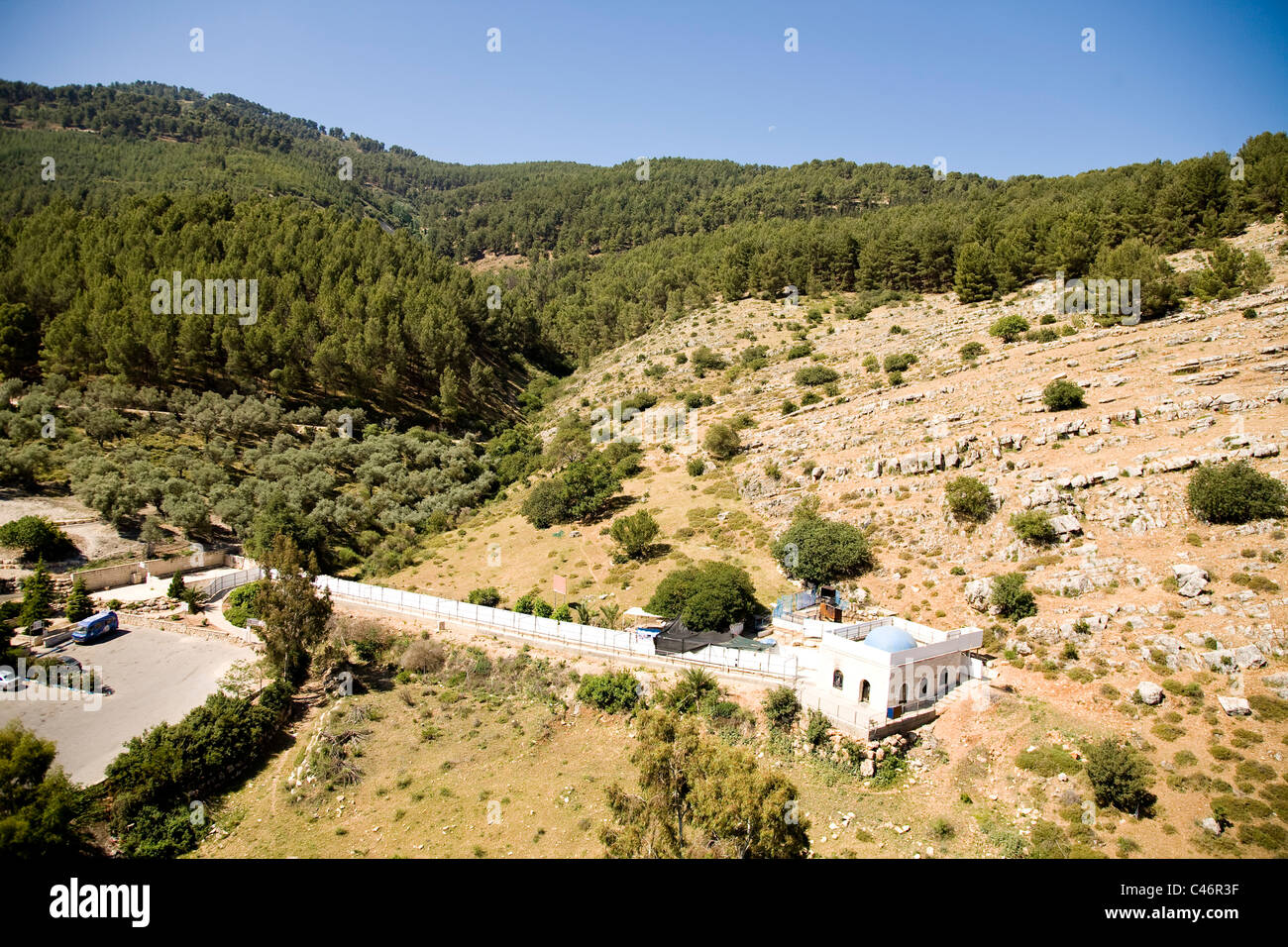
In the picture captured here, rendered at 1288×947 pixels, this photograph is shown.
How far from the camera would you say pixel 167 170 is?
12025 cm

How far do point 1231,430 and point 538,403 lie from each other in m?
56.0

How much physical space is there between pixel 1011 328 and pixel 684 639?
35.3 metres

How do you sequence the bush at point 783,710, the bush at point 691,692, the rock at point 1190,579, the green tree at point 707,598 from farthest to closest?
the green tree at point 707,598 < the bush at point 691,692 < the bush at point 783,710 < the rock at point 1190,579

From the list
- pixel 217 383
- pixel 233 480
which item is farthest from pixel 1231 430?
pixel 217 383

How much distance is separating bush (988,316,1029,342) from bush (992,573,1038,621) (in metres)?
27.9

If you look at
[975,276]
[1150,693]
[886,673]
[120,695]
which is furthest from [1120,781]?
[975,276]

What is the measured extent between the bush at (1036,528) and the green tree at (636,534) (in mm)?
16029

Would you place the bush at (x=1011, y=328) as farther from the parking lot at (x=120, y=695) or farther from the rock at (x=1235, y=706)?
the parking lot at (x=120, y=695)

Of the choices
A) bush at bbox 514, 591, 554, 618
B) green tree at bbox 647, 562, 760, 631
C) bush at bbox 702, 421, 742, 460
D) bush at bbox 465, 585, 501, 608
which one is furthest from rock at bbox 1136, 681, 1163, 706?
bush at bbox 702, 421, 742, 460

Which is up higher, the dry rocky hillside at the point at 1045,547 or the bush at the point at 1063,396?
the bush at the point at 1063,396

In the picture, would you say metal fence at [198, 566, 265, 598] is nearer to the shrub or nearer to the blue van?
the blue van

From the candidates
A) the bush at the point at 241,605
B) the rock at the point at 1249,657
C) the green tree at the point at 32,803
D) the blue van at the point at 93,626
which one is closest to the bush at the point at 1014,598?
the rock at the point at 1249,657

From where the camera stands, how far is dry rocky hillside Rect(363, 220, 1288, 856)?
59.9ft

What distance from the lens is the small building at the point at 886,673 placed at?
20859 millimetres
